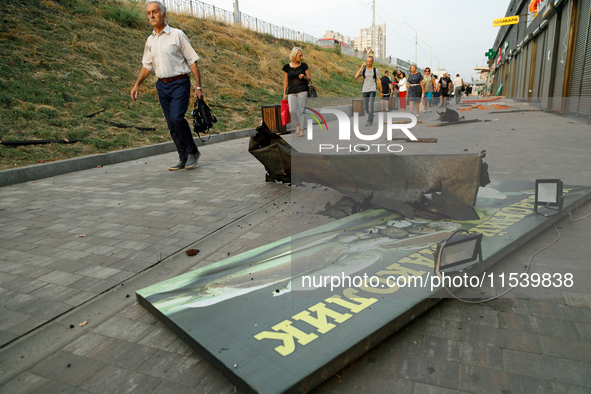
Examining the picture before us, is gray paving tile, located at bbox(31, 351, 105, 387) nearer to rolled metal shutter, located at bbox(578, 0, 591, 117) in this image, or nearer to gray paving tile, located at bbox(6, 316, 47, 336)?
gray paving tile, located at bbox(6, 316, 47, 336)

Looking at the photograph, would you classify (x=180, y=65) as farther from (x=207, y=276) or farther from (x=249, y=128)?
(x=249, y=128)

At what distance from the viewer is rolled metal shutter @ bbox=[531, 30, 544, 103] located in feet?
62.8

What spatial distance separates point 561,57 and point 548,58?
250cm

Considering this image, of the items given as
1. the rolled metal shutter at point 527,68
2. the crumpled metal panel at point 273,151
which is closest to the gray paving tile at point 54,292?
the crumpled metal panel at point 273,151

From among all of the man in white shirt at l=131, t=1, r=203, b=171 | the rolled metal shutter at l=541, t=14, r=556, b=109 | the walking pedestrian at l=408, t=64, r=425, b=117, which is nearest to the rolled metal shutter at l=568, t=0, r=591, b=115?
the rolled metal shutter at l=541, t=14, r=556, b=109

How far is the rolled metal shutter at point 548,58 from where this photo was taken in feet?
52.5

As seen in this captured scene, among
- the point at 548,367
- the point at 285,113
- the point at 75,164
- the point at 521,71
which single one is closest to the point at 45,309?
the point at 548,367

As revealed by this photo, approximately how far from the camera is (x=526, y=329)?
1943 mm

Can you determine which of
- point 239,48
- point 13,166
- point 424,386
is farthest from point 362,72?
point 239,48

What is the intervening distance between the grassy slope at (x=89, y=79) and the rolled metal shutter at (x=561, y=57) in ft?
36.8

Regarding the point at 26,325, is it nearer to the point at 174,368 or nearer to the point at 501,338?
the point at 174,368

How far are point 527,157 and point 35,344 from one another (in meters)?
6.80

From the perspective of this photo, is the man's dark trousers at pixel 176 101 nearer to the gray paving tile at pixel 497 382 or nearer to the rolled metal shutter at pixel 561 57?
the gray paving tile at pixel 497 382

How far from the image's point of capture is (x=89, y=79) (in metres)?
10.8
